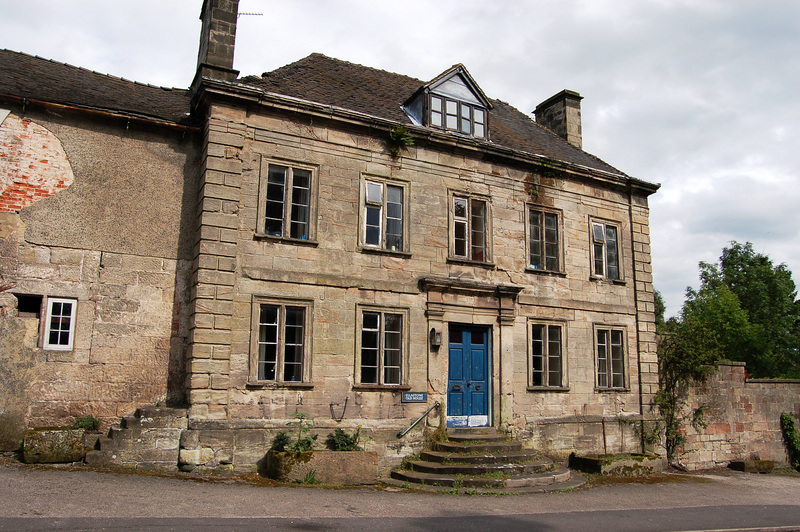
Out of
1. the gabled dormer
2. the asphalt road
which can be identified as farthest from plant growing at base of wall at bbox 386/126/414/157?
the asphalt road

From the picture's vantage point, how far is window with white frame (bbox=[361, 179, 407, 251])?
521 inches

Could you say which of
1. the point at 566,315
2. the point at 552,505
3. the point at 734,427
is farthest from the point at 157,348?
the point at 734,427

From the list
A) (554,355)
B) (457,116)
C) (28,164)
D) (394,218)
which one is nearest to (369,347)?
(394,218)

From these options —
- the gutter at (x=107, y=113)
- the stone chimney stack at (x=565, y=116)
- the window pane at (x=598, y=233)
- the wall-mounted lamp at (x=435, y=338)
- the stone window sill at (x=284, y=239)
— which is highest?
the stone chimney stack at (x=565, y=116)

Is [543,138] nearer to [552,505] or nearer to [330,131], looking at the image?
[330,131]

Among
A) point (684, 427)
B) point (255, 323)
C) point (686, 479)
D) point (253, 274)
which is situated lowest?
point (686, 479)

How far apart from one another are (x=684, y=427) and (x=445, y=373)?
7.26 m

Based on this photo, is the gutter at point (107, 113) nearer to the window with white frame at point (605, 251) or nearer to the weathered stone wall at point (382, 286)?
the weathered stone wall at point (382, 286)

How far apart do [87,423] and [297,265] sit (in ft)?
15.0

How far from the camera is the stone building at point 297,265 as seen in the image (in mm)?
11000

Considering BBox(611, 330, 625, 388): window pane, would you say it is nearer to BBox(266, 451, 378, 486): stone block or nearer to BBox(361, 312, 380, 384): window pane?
BBox(361, 312, 380, 384): window pane

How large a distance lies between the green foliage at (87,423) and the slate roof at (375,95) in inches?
276

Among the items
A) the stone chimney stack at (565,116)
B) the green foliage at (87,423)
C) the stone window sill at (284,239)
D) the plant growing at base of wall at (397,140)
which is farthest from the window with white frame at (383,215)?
the stone chimney stack at (565,116)

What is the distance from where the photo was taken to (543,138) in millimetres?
17438
